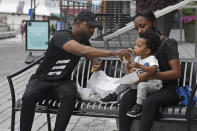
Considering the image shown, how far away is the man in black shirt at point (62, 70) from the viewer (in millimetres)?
4344

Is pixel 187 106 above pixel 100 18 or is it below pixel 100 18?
below

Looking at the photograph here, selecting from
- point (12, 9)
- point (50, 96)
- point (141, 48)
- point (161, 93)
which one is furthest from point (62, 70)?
point (12, 9)

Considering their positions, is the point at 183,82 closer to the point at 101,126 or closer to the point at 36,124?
the point at 101,126

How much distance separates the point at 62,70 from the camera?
4637 mm

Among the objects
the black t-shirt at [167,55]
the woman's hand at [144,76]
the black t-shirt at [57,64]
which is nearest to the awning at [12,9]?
the black t-shirt at [57,64]

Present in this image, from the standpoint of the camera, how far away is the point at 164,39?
14.0ft

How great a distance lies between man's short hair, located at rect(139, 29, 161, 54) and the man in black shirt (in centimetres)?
30

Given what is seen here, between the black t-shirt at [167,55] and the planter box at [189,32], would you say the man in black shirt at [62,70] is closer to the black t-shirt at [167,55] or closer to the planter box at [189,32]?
the black t-shirt at [167,55]

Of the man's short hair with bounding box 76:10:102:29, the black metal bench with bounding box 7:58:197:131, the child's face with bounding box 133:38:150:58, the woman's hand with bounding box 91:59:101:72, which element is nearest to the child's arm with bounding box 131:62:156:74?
the child's face with bounding box 133:38:150:58

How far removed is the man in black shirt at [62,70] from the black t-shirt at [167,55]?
425mm

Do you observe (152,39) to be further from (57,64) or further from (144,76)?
(57,64)

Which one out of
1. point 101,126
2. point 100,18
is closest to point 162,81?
point 101,126

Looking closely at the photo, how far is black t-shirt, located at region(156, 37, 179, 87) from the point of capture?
4195 mm

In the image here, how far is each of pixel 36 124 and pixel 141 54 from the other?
211 centimetres
